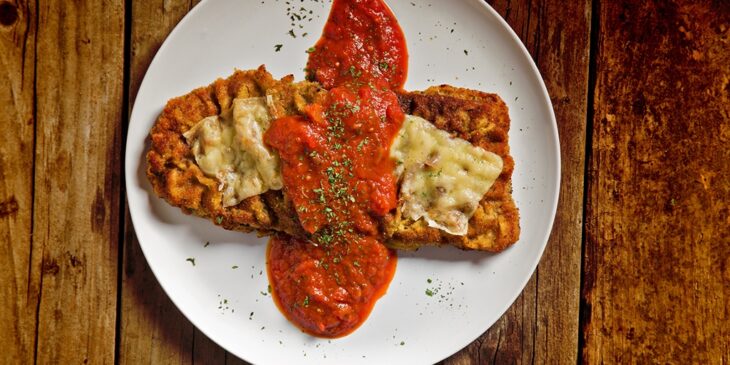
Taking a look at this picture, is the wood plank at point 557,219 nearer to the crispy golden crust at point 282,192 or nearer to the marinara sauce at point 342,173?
the crispy golden crust at point 282,192

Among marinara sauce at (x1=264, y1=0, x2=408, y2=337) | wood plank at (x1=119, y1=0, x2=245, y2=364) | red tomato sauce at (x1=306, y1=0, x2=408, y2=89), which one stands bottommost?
wood plank at (x1=119, y1=0, x2=245, y2=364)

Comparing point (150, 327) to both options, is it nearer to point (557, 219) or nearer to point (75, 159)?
point (75, 159)

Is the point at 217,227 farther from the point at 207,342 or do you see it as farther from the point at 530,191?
Result: the point at 530,191

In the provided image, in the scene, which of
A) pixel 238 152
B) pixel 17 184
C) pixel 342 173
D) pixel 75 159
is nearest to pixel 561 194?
pixel 342 173

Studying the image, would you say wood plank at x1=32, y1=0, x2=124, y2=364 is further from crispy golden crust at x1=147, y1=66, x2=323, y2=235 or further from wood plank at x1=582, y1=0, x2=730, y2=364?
wood plank at x1=582, y1=0, x2=730, y2=364

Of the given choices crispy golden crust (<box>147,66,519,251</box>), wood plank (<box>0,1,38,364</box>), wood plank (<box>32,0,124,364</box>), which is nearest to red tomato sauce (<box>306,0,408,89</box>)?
crispy golden crust (<box>147,66,519,251</box>)

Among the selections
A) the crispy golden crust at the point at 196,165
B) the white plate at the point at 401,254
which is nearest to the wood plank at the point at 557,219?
the white plate at the point at 401,254

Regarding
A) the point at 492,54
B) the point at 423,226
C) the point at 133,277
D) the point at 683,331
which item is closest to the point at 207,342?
the point at 133,277

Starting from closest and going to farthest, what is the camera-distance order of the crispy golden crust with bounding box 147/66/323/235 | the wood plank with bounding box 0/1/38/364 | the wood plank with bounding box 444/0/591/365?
the crispy golden crust with bounding box 147/66/323/235 < the wood plank with bounding box 0/1/38/364 < the wood plank with bounding box 444/0/591/365
